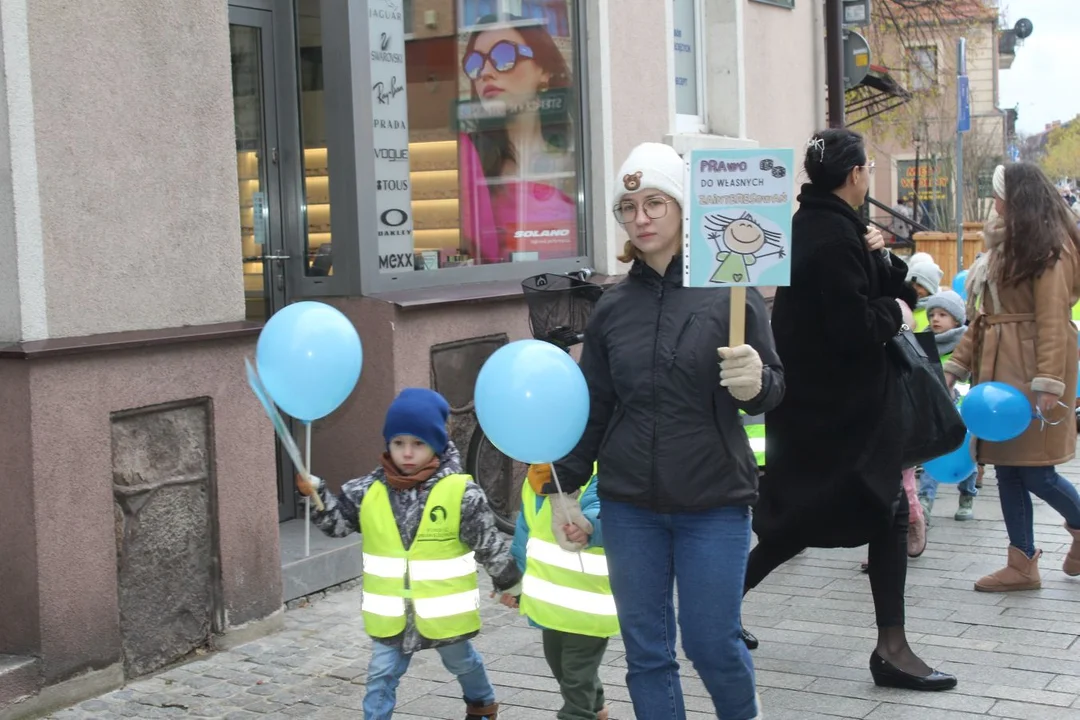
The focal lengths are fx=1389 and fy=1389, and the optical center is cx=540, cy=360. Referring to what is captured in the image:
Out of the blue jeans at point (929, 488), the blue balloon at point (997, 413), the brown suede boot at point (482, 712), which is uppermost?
the blue balloon at point (997, 413)

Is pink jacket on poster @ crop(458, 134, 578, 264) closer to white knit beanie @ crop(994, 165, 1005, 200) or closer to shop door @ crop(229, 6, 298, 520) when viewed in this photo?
shop door @ crop(229, 6, 298, 520)

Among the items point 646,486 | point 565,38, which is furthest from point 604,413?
point 565,38

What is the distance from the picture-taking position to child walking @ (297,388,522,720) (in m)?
4.41

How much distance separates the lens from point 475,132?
867cm

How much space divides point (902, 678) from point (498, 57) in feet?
16.8

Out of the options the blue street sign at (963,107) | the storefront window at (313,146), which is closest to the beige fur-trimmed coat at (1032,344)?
the storefront window at (313,146)

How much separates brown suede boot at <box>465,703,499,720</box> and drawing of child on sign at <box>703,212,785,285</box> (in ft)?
5.83

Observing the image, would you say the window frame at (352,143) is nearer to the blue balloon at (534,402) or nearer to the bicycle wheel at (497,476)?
the bicycle wheel at (497,476)

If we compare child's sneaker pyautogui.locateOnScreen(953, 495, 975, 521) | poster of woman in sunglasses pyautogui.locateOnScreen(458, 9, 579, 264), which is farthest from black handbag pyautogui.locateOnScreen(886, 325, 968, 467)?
poster of woman in sunglasses pyautogui.locateOnScreen(458, 9, 579, 264)

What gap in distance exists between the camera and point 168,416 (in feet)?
19.0

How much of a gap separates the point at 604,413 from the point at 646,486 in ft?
1.01

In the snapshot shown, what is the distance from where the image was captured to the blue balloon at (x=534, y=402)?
12.6ft

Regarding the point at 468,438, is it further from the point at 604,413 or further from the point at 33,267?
the point at 604,413

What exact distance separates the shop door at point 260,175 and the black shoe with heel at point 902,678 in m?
3.51
